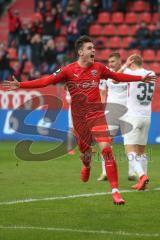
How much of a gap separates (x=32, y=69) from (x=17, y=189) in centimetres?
1607

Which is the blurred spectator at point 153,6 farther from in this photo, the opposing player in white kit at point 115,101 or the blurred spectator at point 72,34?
the opposing player in white kit at point 115,101

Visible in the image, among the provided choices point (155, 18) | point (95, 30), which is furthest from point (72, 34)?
point (155, 18)

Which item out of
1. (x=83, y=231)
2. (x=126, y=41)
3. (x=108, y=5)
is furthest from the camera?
(x=108, y=5)

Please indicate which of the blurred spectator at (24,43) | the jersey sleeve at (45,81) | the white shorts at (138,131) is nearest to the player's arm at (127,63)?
the white shorts at (138,131)

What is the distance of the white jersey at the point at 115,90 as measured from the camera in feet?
48.3

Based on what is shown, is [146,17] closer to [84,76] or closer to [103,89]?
[103,89]

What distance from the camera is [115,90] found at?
14750 millimetres

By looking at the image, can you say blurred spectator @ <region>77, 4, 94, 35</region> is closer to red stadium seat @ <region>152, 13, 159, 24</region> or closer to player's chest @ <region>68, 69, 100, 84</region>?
red stadium seat @ <region>152, 13, 159, 24</region>

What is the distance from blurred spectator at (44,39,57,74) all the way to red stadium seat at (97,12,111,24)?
3.33 meters

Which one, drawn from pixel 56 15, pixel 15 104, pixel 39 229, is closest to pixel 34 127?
pixel 15 104

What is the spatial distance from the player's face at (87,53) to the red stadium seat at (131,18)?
1923cm

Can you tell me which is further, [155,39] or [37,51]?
[37,51]

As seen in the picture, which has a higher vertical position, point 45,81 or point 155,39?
point 45,81

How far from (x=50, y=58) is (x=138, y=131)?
14.7m
